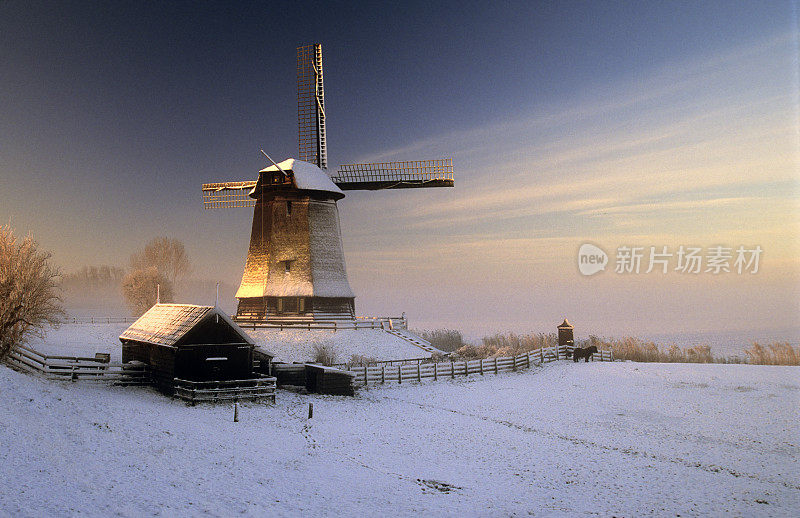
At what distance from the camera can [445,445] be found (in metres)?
17.3

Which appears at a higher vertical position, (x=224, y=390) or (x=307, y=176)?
(x=307, y=176)

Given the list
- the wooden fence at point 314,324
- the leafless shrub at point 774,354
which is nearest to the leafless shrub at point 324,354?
the wooden fence at point 314,324

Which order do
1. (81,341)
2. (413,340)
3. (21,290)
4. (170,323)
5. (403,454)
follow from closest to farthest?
(403,454)
(21,290)
(170,323)
(413,340)
(81,341)

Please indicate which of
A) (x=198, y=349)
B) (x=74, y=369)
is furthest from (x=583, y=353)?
(x=74, y=369)

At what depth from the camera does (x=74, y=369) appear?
22.2m

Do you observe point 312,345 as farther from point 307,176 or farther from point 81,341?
point 81,341

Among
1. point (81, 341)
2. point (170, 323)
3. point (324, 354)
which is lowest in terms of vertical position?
point (324, 354)

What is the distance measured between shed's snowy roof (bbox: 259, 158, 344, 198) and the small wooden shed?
15.2 m

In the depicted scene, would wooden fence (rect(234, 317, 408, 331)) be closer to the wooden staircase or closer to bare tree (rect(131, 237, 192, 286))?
the wooden staircase

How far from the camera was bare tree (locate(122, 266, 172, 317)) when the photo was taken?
5616 centimetres

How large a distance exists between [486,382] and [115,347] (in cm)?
2904

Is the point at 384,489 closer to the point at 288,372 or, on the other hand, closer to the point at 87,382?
the point at 288,372

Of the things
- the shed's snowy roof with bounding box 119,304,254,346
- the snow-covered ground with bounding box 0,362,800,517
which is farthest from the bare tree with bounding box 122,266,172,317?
the snow-covered ground with bounding box 0,362,800,517

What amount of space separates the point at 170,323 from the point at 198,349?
2902 mm
